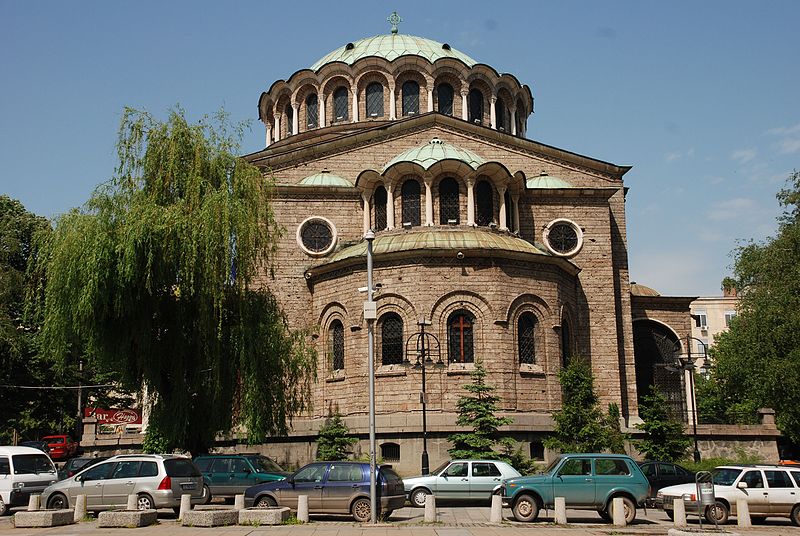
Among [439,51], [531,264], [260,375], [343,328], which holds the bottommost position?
[260,375]

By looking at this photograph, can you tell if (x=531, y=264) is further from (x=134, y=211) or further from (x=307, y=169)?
(x=134, y=211)

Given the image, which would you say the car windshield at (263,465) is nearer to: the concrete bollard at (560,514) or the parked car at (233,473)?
the parked car at (233,473)

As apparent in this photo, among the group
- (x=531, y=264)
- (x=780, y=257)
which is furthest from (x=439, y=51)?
(x=780, y=257)

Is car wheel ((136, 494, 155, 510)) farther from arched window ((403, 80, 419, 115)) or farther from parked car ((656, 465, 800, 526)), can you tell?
arched window ((403, 80, 419, 115))

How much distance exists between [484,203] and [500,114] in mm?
10721

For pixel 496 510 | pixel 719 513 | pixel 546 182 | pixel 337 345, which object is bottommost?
pixel 719 513

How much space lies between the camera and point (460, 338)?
2930cm

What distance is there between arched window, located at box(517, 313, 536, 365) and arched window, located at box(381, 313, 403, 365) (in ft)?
14.0

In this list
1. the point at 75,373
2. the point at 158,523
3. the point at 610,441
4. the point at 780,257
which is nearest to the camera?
the point at 158,523

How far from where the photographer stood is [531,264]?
30547mm

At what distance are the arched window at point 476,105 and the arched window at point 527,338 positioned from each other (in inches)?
527

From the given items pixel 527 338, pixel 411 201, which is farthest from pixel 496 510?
pixel 411 201

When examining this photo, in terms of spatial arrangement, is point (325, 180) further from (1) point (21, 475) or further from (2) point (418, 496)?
(1) point (21, 475)

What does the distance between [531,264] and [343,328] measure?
7280 millimetres
